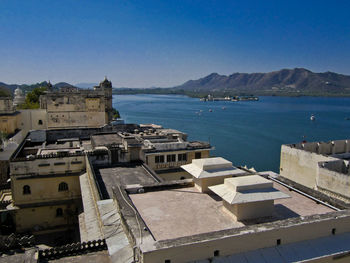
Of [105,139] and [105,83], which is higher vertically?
[105,83]

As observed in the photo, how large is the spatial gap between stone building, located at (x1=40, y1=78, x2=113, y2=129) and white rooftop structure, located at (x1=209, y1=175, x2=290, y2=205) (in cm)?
3942

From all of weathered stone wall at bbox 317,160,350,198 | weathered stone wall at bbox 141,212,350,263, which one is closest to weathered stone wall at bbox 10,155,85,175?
weathered stone wall at bbox 141,212,350,263

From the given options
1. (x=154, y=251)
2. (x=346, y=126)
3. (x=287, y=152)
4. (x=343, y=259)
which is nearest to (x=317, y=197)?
(x=343, y=259)

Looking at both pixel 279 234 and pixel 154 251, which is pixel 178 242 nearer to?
pixel 154 251

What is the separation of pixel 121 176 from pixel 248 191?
12569 millimetres

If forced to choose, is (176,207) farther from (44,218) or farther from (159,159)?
(44,218)

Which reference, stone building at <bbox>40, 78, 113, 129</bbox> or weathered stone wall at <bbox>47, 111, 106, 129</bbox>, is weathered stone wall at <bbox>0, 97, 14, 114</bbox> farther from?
weathered stone wall at <bbox>47, 111, 106, 129</bbox>

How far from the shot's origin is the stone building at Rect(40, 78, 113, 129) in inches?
1895

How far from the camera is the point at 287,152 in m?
28.7

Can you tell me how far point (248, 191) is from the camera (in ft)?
40.1

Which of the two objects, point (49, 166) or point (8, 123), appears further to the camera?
point (8, 123)

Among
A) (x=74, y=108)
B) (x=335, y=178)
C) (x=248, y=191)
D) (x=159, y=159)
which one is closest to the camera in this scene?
(x=248, y=191)

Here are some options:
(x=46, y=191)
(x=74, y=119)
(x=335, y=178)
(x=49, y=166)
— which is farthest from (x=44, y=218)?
(x=74, y=119)

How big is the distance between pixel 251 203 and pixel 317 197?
416 centimetres
